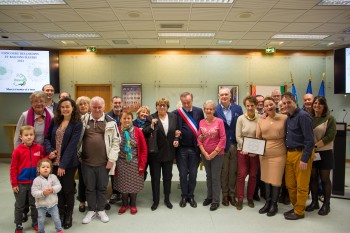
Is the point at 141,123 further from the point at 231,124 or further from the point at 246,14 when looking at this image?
the point at 246,14

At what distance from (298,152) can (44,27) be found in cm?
559

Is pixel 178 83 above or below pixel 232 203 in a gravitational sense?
above

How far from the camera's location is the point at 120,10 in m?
4.53

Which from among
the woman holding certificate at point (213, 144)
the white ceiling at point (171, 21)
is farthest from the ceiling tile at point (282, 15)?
the woman holding certificate at point (213, 144)

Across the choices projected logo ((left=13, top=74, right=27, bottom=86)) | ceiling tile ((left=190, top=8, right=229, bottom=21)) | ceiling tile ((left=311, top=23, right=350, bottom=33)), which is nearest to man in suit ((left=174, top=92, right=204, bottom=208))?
ceiling tile ((left=190, top=8, right=229, bottom=21))

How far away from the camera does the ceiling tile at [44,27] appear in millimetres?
5324

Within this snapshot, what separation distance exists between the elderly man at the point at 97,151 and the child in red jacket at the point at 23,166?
533mm

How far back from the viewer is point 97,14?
15.5 ft

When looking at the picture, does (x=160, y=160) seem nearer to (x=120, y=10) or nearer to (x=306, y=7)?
(x=120, y=10)

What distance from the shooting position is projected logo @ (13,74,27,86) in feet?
22.6

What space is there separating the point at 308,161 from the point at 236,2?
2.80m

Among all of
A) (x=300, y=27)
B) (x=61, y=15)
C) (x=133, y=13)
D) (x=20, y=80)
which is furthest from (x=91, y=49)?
(x=300, y=27)

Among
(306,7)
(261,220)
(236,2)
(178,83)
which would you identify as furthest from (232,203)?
(178,83)

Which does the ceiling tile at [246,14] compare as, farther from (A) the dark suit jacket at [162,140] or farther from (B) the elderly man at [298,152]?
(A) the dark suit jacket at [162,140]
